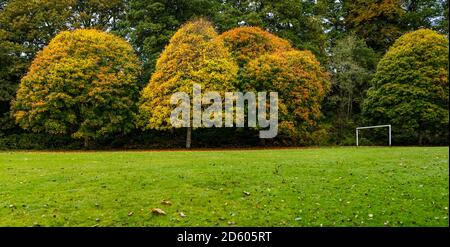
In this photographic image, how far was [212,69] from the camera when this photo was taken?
25516 millimetres

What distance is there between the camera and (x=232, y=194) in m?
9.58

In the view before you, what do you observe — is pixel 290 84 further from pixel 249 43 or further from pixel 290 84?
pixel 249 43

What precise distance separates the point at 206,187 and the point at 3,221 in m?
4.57

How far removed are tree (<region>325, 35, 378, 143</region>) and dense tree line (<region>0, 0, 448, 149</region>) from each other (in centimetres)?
8

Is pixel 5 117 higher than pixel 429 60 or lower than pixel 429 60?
lower

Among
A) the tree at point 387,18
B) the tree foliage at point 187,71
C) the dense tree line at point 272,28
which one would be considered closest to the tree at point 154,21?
the dense tree line at point 272,28

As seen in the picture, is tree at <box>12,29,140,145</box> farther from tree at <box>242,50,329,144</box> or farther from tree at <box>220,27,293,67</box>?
tree at <box>242,50,329,144</box>

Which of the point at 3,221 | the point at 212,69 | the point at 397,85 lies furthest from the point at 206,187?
the point at 397,85

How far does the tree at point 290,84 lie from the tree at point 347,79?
19.1ft

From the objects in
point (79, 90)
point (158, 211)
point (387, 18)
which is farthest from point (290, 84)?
point (158, 211)

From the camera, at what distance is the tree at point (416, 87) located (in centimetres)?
2769

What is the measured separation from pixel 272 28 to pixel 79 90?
17.2 metres

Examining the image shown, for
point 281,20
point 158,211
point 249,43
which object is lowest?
point 158,211

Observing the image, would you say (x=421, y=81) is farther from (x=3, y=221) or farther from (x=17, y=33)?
(x=17, y=33)
